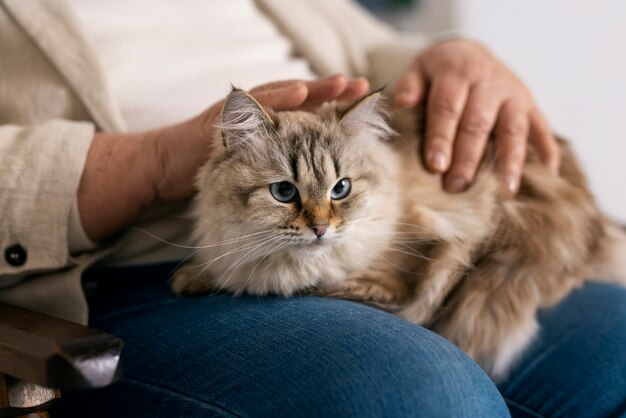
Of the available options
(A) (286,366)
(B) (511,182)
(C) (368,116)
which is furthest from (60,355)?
(B) (511,182)

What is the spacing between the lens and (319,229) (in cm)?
100

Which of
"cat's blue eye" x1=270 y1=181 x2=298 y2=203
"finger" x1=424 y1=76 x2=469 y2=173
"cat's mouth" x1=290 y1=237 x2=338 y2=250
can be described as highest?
"finger" x1=424 y1=76 x2=469 y2=173

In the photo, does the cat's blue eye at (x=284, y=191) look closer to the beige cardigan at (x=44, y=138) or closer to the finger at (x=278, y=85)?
the finger at (x=278, y=85)

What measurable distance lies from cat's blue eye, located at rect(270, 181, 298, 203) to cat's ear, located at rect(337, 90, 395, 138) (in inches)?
6.3

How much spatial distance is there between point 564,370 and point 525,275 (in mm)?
200

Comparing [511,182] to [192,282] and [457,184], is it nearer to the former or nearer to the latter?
[457,184]

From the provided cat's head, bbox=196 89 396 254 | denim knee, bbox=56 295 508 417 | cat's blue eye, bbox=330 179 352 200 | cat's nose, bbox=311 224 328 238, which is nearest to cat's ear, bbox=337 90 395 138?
cat's head, bbox=196 89 396 254

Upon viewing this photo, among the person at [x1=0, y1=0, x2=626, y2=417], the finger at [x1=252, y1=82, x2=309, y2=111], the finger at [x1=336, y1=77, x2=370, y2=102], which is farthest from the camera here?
the finger at [x1=336, y1=77, x2=370, y2=102]

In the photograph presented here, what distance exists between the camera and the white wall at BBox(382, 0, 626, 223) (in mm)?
2430

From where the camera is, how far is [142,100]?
4.21 feet

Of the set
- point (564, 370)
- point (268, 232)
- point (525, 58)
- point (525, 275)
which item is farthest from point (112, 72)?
Result: point (525, 58)

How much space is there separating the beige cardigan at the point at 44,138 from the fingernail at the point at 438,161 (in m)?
0.66

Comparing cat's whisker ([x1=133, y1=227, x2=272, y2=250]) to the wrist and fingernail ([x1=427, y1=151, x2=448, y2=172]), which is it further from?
fingernail ([x1=427, y1=151, x2=448, y2=172])

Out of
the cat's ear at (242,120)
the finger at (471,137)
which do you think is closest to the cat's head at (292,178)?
the cat's ear at (242,120)
